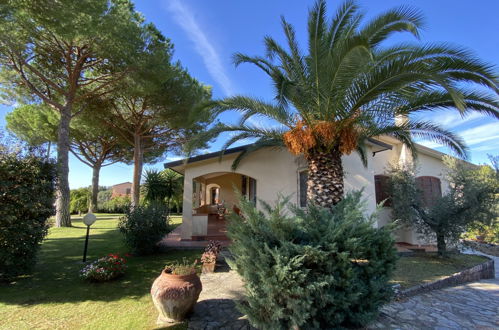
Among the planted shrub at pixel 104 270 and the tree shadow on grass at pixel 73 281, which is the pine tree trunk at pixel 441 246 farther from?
the planted shrub at pixel 104 270

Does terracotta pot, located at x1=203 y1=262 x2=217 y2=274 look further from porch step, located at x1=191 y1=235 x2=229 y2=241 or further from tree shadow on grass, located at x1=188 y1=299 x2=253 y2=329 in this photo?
porch step, located at x1=191 y1=235 x2=229 y2=241

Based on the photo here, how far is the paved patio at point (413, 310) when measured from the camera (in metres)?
4.31

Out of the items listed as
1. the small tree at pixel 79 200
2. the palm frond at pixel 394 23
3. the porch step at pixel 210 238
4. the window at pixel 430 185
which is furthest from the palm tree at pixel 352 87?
the small tree at pixel 79 200

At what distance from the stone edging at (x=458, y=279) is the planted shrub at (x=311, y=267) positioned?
2.64 meters

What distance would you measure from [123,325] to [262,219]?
313 cm

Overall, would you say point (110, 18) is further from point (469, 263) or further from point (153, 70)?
point (469, 263)

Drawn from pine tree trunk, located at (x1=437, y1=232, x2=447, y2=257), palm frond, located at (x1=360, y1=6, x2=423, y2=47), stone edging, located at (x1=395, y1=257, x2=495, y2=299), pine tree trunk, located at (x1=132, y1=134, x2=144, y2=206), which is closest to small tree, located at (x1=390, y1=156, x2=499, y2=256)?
pine tree trunk, located at (x1=437, y1=232, x2=447, y2=257)

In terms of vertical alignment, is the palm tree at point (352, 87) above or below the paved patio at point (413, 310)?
above

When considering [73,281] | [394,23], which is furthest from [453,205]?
[73,281]

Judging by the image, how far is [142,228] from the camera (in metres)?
8.41

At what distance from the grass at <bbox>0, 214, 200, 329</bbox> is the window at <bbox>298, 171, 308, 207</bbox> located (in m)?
5.47

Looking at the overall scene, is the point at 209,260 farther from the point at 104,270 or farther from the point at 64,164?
the point at 64,164

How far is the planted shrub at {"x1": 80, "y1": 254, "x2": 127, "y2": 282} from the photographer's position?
19.8 ft

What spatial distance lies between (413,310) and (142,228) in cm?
823
